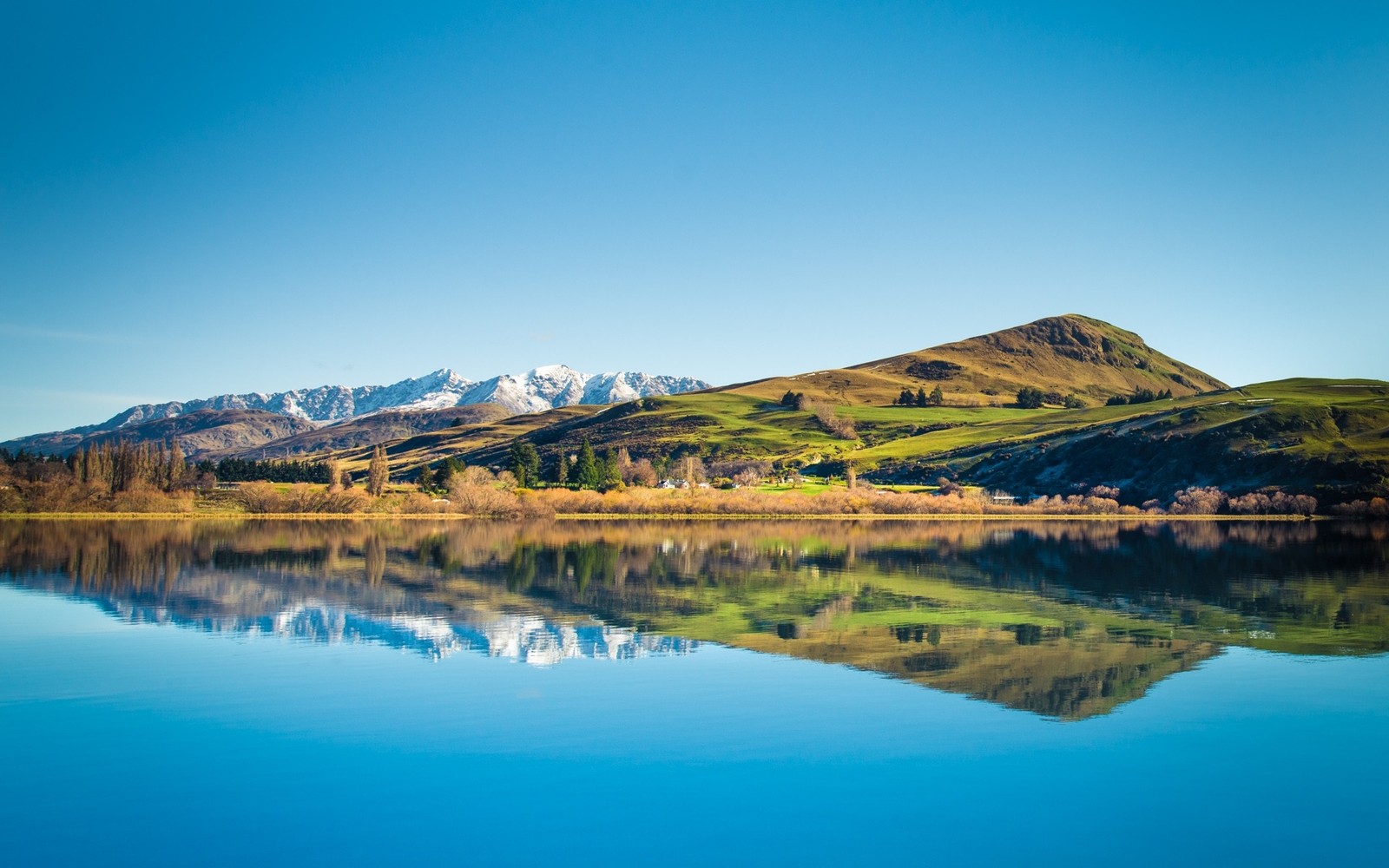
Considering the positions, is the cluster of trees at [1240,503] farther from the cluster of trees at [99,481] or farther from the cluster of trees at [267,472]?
the cluster of trees at [99,481]

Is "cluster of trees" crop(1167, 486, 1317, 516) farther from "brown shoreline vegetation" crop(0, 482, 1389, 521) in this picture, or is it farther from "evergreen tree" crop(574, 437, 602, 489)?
"evergreen tree" crop(574, 437, 602, 489)

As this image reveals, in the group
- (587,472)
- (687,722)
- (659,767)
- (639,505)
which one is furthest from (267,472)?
(659,767)

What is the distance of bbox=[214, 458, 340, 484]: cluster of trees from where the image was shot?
14762cm

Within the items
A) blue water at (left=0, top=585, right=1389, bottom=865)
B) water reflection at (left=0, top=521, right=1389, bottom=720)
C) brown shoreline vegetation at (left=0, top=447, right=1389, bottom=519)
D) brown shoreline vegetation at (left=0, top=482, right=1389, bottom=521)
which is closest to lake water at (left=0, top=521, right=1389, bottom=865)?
blue water at (left=0, top=585, right=1389, bottom=865)

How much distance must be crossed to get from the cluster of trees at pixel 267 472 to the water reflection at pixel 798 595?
72616 millimetres

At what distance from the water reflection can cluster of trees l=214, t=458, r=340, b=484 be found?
238 feet

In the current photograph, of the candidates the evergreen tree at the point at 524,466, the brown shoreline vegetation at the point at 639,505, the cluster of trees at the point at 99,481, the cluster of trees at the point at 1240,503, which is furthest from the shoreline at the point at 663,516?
the evergreen tree at the point at 524,466

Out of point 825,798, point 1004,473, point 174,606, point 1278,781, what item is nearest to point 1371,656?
point 1278,781

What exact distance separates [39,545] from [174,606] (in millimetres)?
36406

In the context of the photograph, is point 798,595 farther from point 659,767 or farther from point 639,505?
point 639,505

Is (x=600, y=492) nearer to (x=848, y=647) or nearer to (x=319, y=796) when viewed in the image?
(x=848, y=647)

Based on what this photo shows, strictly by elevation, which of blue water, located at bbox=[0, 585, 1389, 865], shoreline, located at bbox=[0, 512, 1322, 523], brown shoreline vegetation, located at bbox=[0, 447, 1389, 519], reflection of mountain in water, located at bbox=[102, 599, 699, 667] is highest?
brown shoreline vegetation, located at bbox=[0, 447, 1389, 519]

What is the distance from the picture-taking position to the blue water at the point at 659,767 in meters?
13.5

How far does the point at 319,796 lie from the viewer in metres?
15.2
